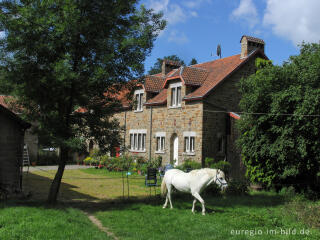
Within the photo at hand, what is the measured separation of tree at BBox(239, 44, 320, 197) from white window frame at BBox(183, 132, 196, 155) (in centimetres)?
531

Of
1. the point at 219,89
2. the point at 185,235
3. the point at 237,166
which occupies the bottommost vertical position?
the point at 185,235

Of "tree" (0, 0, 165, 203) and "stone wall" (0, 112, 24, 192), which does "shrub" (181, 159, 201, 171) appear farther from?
"stone wall" (0, 112, 24, 192)

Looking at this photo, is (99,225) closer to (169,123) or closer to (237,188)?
(237,188)

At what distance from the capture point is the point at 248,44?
25.1m

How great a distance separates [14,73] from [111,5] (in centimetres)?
443

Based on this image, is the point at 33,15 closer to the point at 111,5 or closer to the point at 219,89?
the point at 111,5

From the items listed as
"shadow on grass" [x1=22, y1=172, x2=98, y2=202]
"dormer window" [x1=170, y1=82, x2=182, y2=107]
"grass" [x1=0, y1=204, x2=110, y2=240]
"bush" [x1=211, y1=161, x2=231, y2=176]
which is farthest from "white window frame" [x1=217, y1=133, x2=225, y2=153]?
"grass" [x1=0, y1=204, x2=110, y2=240]

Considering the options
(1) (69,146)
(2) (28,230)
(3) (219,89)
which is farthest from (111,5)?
(3) (219,89)

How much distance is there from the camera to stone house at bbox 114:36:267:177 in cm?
2270

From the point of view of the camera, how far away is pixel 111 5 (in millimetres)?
13266

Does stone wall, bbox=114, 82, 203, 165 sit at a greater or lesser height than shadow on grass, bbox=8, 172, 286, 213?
greater

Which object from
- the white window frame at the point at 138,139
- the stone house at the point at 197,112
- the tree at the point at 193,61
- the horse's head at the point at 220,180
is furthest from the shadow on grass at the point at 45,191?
the tree at the point at 193,61

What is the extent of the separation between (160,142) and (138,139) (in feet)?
10.5

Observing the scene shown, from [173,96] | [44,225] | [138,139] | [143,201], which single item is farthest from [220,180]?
[138,139]
